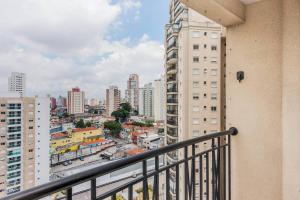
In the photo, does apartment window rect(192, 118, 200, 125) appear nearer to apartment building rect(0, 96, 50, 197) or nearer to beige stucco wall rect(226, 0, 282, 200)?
apartment building rect(0, 96, 50, 197)

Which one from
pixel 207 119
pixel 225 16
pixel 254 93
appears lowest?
pixel 207 119

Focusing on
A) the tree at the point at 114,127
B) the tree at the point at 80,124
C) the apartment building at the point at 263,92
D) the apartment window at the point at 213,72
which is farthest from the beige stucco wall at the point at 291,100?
the tree at the point at 114,127

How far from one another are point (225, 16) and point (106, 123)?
52.1 ft

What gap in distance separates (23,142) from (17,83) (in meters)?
4.17

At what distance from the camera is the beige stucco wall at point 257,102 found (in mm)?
1465

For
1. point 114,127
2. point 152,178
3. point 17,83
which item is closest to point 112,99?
point 114,127

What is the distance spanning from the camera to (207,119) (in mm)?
10195

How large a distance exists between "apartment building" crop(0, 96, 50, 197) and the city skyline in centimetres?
320

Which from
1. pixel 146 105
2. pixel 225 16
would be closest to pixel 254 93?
pixel 225 16

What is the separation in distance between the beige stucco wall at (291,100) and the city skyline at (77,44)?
299cm

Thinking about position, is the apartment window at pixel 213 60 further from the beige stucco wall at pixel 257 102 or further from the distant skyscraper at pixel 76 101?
the distant skyscraper at pixel 76 101

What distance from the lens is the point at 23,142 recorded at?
11305mm

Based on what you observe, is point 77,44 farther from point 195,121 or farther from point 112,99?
point 112,99

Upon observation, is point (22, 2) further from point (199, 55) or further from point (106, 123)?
point (106, 123)
